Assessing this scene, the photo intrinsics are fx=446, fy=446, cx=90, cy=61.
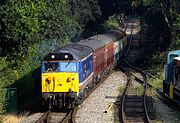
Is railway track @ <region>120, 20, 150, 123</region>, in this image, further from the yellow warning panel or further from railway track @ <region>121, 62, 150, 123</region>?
the yellow warning panel

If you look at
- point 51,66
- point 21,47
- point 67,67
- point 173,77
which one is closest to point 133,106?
point 173,77

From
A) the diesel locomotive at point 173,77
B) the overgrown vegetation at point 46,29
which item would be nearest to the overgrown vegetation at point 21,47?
the overgrown vegetation at point 46,29

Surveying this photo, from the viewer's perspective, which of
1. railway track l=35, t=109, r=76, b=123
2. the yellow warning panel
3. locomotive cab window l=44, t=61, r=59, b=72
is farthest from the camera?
locomotive cab window l=44, t=61, r=59, b=72

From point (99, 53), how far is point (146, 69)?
1099 centimetres

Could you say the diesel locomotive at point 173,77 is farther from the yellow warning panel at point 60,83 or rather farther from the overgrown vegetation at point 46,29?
the overgrown vegetation at point 46,29

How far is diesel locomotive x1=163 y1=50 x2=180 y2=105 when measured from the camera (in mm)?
19750

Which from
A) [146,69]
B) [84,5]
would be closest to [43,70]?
[146,69]

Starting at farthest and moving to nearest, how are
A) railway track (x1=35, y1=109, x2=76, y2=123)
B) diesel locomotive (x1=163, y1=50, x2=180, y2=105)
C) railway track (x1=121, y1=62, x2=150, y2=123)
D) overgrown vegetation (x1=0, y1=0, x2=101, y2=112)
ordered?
overgrown vegetation (x1=0, y1=0, x2=101, y2=112) < diesel locomotive (x1=163, y1=50, x2=180, y2=105) < railway track (x1=121, y1=62, x2=150, y2=123) < railway track (x1=35, y1=109, x2=76, y2=123)

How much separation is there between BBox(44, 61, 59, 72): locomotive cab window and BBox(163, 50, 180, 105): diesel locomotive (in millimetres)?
5257

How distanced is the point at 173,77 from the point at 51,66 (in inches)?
219

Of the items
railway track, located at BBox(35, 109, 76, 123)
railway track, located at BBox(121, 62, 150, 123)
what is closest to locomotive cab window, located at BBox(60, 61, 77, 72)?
railway track, located at BBox(35, 109, 76, 123)

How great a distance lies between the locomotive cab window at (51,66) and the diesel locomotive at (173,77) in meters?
5.26

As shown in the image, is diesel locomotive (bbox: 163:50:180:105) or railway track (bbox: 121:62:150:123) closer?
railway track (bbox: 121:62:150:123)

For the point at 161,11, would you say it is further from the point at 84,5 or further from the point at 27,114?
the point at 27,114
